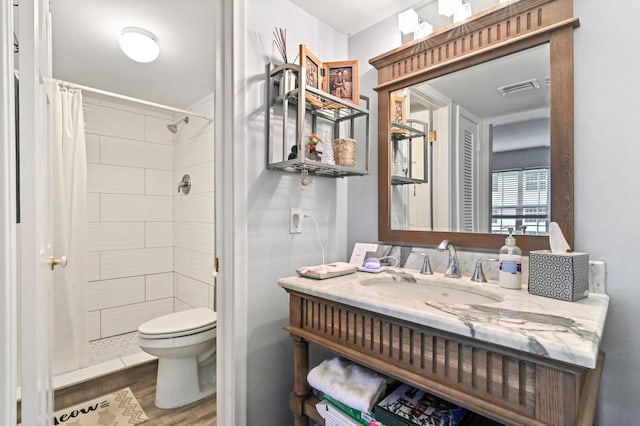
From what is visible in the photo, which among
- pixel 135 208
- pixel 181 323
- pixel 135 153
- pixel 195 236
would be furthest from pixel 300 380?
pixel 135 153

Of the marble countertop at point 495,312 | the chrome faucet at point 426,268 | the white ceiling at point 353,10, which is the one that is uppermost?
the white ceiling at point 353,10

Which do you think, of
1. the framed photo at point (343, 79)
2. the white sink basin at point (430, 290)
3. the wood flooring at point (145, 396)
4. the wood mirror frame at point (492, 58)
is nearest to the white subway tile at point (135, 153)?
the wood flooring at point (145, 396)

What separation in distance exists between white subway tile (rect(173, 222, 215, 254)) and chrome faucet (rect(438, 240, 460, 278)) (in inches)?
70.2

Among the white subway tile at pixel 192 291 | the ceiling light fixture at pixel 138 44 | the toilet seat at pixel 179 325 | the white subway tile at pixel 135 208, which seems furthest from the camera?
the white subway tile at pixel 135 208

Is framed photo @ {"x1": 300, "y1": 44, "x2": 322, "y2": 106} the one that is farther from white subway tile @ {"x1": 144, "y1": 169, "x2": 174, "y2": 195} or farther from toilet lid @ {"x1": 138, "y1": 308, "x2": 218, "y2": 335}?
white subway tile @ {"x1": 144, "y1": 169, "x2": 174, "y2": 195}

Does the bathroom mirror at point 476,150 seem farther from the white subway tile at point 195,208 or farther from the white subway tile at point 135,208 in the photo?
the white subway tile at point 135,208

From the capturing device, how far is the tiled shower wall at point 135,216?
8.60 ft

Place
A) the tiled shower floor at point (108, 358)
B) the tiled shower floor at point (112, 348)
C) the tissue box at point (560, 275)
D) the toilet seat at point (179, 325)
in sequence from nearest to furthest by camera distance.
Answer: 1. the tissue box at point (560, 275)
2. the toilet seat at point (179, 325)
3. the tiled shower floor at point (108, 358)
4. the tiled shower floor at point (112, 348)

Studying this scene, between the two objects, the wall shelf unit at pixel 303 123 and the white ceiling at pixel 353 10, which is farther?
the white ceiling at pixel 353 10

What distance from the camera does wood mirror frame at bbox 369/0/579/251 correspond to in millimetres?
1070

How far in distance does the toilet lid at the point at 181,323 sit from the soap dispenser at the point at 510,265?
1648 mm

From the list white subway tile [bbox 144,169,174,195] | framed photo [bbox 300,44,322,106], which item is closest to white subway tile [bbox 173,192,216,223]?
white subway tile [bbox 144,169,174,195]

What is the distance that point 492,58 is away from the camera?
48.9 inches

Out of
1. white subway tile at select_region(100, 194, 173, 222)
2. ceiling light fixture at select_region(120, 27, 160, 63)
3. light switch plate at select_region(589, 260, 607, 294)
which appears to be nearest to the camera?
light switch plate at select_region(589, 260, 607, 294)
